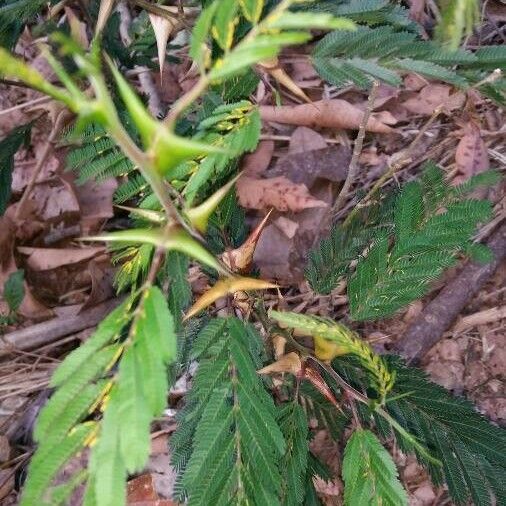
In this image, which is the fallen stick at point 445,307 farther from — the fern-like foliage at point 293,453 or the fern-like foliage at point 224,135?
the fern-like foliage at point 224,135

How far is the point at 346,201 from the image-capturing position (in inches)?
56.7

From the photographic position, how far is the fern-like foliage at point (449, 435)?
→ 0.93m

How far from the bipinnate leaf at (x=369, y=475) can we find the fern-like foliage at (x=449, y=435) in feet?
0.42

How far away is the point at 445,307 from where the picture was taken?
4.29 ft

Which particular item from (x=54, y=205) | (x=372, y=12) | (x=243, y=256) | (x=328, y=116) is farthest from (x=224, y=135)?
(x=54, y=205)

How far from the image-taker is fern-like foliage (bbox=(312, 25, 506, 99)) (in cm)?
71

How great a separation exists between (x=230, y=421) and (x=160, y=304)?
36 cm

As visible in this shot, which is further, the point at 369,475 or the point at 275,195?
the point at 275,195

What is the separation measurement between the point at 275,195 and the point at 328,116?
26 cm

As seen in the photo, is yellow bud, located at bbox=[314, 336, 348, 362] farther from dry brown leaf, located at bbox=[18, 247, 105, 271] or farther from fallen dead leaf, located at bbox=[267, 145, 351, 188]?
dry brown leaf, located at bbox=[18, 247, 105, 271]

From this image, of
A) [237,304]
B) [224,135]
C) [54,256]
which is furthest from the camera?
[54,256]

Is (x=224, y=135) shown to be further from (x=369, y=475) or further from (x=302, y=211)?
(x=302, y=211)

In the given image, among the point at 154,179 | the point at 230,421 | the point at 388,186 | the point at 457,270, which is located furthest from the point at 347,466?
the point at 388,186

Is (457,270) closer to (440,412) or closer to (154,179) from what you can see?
(440,412)
